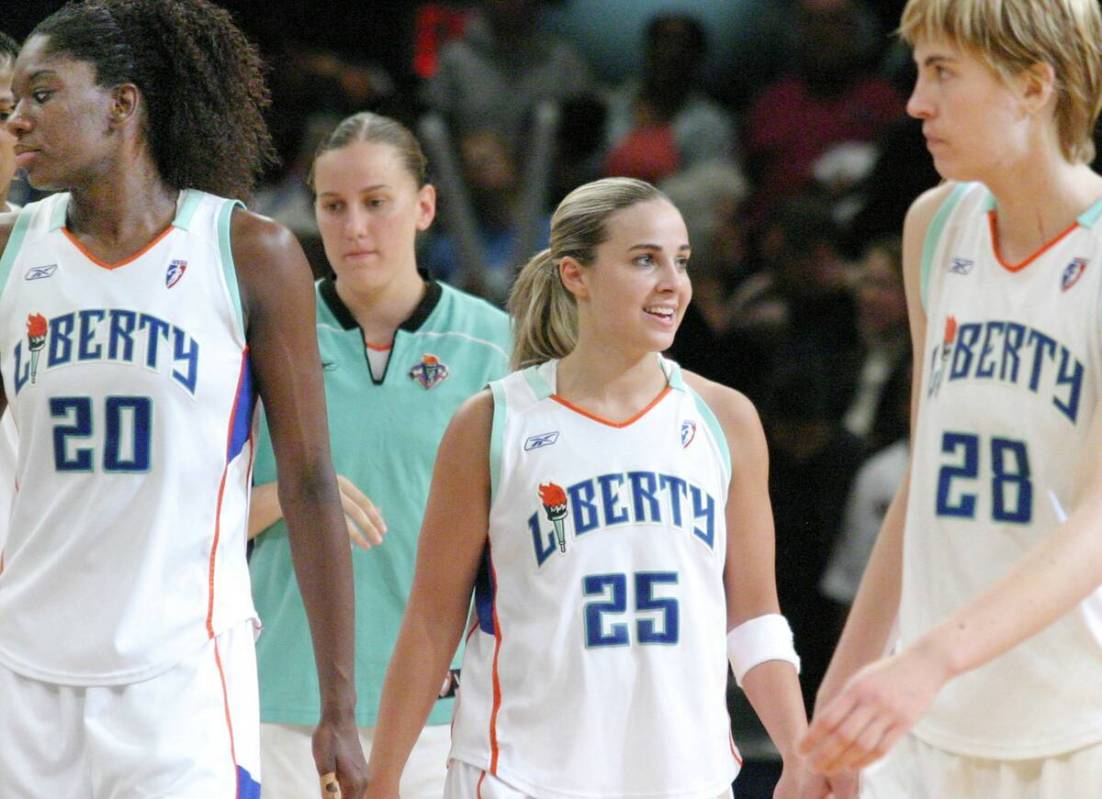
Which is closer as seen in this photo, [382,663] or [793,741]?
[793,741]

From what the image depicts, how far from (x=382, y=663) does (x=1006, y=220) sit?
221cm

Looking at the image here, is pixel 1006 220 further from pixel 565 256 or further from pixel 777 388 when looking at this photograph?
pixel 777 388

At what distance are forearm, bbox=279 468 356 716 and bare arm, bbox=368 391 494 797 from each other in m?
0.29

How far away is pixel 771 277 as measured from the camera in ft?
27.9

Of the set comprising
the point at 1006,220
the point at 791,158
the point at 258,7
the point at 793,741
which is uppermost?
the point at 258,7

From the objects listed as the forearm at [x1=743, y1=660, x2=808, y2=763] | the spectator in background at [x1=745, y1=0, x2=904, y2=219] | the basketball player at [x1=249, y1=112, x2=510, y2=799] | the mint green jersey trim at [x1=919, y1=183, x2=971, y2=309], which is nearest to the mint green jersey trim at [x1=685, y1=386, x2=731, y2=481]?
the forearm at [x1=743, y1=660, x2=808, y2=763]

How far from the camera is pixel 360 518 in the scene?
14.2 feet

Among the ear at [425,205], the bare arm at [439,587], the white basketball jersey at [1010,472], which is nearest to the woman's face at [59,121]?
the bare arm at [439,587]

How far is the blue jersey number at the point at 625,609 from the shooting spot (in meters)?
3.75

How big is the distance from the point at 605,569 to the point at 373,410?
4.42 feet

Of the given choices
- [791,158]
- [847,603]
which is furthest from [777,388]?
[791,158]

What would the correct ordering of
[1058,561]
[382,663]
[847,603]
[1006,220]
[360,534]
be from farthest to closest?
[847,603], [382,663], [360,534], [1006,220], [1058,561]

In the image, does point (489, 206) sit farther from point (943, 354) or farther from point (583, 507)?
point (943, 354)

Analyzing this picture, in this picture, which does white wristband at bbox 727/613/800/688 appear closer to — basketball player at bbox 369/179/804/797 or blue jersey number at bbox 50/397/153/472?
basketball player at bbox 369/179/804/797
